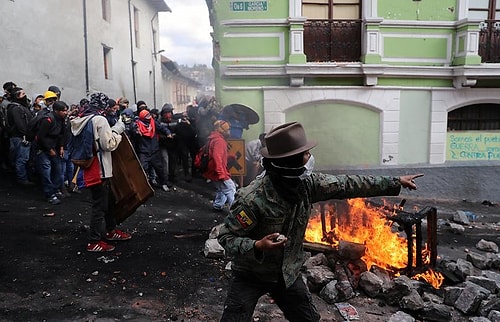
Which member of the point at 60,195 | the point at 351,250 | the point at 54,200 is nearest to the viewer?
the point at 351,250

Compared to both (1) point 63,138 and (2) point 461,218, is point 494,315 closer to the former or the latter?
(2) point 461,218

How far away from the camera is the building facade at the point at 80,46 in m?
10.4

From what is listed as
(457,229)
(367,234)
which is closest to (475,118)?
(457,229)

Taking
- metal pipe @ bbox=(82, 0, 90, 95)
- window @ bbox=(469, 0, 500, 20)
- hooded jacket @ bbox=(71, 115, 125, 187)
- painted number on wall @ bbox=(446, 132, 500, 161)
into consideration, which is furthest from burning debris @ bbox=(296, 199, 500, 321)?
metal pipe @ bbox=(82, 0, 90, 95)

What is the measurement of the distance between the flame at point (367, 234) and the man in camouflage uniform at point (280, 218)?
2470 millimetres

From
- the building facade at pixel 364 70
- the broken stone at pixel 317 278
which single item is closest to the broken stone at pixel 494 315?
the broken stone at pixel 317 278

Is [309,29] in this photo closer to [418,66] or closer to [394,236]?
[418,66]

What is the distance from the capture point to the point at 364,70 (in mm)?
9398

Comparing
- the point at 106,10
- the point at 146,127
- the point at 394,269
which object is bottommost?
the point at 394,269

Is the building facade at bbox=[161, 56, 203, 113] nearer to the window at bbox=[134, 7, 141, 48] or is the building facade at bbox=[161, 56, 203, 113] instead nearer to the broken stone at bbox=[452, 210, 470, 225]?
the window at bbox=[134, 7, 141, 48]

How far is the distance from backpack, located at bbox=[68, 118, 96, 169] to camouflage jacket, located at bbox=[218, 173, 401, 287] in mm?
2958

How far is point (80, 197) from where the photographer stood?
783cm

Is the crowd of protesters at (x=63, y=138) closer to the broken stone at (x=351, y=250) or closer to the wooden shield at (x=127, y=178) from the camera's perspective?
the wooden shield at (x=127, y=178)

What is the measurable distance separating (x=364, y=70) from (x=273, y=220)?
7.67 meters
